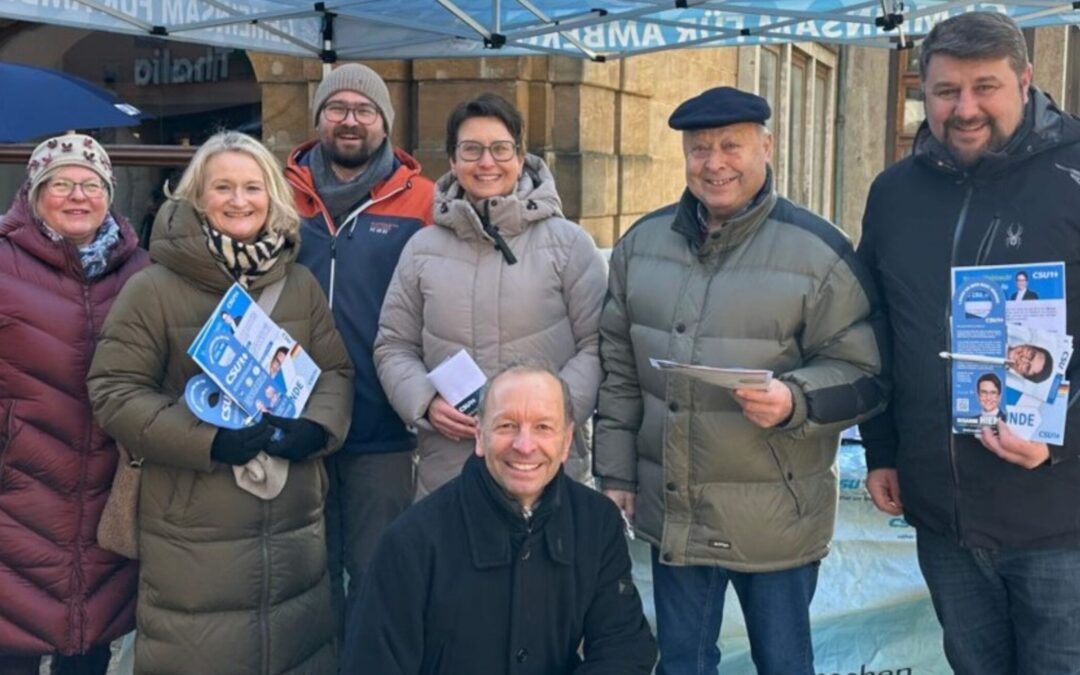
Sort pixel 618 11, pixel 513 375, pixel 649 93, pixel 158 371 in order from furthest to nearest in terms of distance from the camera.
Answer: pixel 649 93, pixel 618 11, pixel 158 371, pixel 513 375

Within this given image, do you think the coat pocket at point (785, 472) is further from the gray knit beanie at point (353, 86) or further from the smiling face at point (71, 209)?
the smiling face at point (71, 209)

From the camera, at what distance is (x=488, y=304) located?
3305 millimetres

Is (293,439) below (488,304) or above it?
below

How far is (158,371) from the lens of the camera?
10.4ft

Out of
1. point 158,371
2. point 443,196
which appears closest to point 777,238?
point 443,196

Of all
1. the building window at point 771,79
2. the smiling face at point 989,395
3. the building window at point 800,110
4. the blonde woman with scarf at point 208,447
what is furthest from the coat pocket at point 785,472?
the building window at point 771,79

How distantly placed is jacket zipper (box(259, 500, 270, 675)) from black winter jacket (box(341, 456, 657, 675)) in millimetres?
598

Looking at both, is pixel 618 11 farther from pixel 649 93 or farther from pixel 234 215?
pixel 234 215

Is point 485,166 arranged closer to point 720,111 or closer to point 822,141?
point 720,111

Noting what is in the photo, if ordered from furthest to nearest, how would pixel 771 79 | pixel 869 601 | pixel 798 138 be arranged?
pixel 798 138 → pixel 771 79 → pixel 869 601

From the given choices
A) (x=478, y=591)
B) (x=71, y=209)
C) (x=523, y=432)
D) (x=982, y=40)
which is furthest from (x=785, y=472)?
(x=71, y=209)

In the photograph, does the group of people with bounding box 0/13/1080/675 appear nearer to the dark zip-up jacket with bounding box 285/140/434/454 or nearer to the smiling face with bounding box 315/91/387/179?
the dark zip-up jacket with bounding box 285/140/434/454

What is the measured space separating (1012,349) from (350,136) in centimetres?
206

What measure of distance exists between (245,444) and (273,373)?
0.22m
